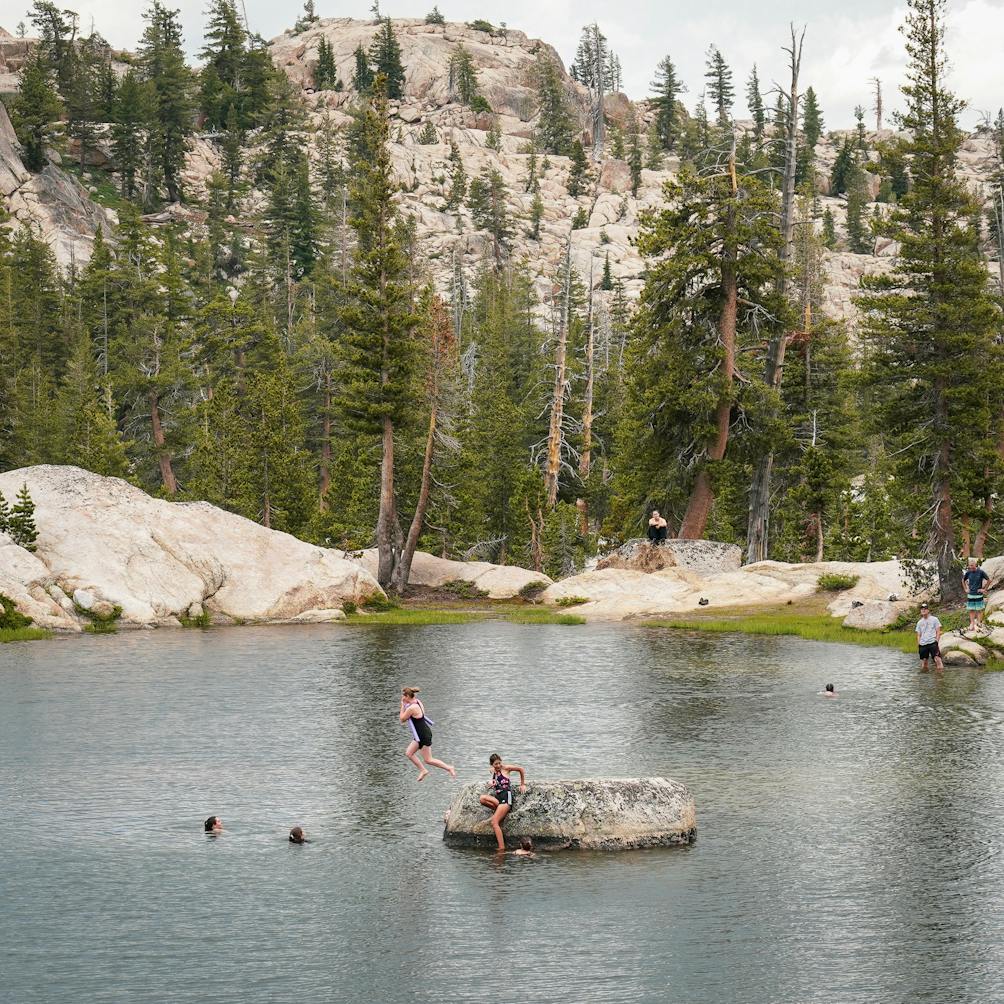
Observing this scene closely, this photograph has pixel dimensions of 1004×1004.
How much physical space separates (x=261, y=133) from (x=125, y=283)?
81.9 m

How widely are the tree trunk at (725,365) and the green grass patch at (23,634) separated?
2846 centimetres

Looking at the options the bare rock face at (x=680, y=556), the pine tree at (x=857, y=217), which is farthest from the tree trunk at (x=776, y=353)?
the pine tree at (x=857, y=217)

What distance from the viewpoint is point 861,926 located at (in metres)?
14.7

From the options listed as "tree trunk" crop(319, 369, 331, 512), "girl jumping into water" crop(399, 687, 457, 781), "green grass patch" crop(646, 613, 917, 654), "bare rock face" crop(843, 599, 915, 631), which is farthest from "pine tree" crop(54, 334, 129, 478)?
"girl jumping into water" crop(399, 687, 457, 781)

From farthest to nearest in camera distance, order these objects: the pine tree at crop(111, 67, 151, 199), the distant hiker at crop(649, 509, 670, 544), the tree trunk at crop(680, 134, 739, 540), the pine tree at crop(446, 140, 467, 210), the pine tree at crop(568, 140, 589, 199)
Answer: the pine tree at crop(568, 140, 589, 199), the pine tree at crop(446, 140, 467, 210), the pine tree at crop(111, 67, 151, 199), the tree trunk at crop(680, 134, 739, 540), the distant hiker at crop(649, 509, 670, 544)

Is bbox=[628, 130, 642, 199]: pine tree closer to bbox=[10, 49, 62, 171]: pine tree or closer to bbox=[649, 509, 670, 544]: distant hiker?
bbox=[10, 49, 62, 171]: pine tree

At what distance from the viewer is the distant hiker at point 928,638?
32281 millimetres

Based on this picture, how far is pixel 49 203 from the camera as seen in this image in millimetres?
139000

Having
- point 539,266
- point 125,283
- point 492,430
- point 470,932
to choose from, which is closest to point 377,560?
point 492,430

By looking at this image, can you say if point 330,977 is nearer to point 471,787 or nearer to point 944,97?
point 471,787

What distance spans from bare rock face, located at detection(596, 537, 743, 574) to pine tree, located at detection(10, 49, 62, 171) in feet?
380

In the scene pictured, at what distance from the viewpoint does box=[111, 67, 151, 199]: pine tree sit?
502 feet

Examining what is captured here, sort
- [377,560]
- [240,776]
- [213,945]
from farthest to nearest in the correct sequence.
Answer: [377,560] < [240,776] < [213,945]

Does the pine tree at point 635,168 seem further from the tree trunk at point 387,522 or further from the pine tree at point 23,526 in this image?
the pine tree at point 23,526
